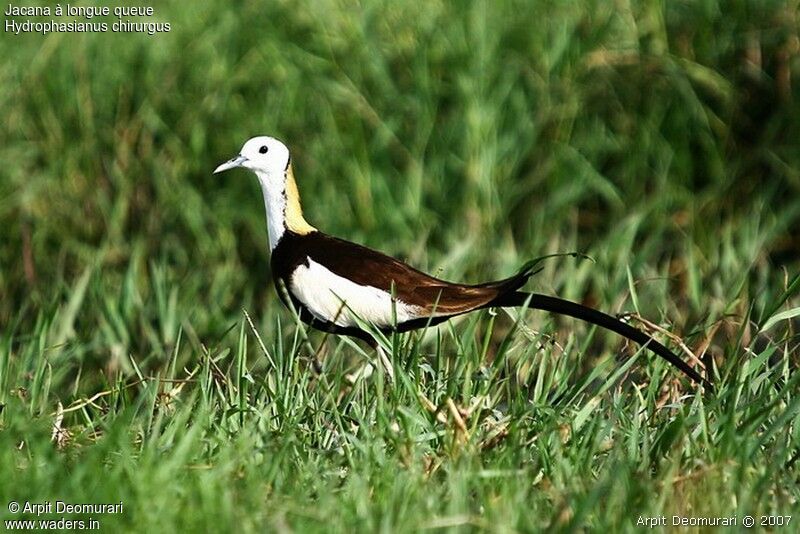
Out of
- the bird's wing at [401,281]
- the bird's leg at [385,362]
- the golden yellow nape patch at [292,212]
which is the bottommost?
the bird's leg at [385,362]

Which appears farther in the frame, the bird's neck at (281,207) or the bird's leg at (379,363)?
the bird's neck at (281,207)

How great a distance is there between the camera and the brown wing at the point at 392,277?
333 centimetres

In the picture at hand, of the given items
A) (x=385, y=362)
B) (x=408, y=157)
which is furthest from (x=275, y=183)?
(x=408, y=157)

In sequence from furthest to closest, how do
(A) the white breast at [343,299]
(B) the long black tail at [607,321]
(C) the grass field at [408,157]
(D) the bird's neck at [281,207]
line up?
(C) the grass field at [408,157] < (D) the bird's neck at [281,207] < (A) the white breast at [343,299] < (B) the long black tail at [607,321]

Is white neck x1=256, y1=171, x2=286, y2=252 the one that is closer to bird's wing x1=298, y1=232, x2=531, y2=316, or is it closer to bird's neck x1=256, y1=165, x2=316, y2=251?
bird's neck x1=256, y1=165, x2=316, y2=251

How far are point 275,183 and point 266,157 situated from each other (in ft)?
0.24

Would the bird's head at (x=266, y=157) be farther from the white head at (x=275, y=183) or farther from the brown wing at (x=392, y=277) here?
the brown wing at (x=392, y=277)

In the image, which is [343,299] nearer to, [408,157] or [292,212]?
[292,212]

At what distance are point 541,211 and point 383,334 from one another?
6.01ft

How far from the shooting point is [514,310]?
401 centimetres

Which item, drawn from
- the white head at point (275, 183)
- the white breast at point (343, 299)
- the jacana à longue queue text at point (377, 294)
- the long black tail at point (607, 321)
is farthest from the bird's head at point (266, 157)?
the long black tail at point (607, 321)

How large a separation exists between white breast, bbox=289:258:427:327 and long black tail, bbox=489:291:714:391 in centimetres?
23

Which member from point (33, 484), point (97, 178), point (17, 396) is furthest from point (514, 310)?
point (97, 178)

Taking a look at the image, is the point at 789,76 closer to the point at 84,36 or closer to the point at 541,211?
the point at 541,211
